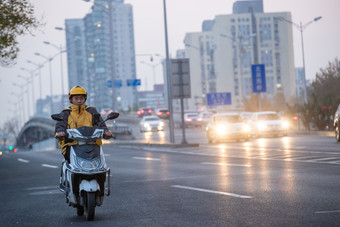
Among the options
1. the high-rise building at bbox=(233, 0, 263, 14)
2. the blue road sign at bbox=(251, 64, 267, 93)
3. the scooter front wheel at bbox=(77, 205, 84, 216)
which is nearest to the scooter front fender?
the scooter front wheel at bbox=(77, 205, 84, 216)

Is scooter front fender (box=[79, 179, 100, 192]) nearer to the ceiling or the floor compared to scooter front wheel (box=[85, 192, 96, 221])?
nearer to the ceiling

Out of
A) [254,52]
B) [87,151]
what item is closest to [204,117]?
[87,151]

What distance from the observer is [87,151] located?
26.9ft

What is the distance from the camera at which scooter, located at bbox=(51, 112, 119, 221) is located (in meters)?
8.12

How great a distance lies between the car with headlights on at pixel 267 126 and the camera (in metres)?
37.6

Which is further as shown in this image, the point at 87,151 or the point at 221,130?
the point at 221,130

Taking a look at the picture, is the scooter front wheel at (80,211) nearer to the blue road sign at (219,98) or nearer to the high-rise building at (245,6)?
the blue road sign at (219,98)

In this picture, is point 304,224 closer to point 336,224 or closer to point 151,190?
point 336,224

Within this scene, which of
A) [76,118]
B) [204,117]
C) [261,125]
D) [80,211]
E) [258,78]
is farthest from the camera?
[204,117]

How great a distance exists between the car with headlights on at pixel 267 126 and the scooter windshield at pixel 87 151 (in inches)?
1180

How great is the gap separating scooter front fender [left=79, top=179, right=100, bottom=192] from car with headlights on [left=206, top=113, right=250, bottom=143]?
25152mm

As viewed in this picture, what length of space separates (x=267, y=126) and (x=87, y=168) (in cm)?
3025

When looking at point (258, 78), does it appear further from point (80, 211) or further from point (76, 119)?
point (76, 119)

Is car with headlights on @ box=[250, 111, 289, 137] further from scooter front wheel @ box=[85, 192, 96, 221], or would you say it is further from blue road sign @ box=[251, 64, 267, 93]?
scooter front wheel @ box=[85, 192, 96, 221]
